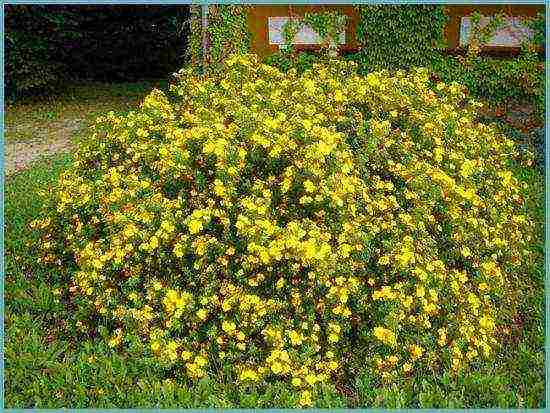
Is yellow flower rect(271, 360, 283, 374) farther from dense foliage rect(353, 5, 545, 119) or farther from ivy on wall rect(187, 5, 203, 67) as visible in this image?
ivy on wall rect(187, 5, 203, 67)

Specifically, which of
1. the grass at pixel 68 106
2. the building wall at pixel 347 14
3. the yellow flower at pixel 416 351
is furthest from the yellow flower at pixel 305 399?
the grass at pixel 68 106

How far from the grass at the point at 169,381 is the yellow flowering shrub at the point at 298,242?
0.08 m

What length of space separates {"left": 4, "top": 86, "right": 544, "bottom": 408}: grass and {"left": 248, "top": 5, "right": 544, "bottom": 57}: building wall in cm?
513

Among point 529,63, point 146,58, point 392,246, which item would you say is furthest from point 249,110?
point 146,58

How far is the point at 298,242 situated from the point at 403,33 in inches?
203

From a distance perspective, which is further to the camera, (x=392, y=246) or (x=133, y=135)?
(x=133, y=135)

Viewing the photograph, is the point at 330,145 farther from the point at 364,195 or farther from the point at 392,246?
the point at 392,246

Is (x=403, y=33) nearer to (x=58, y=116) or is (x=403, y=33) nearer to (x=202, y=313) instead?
(x=58, y=116)

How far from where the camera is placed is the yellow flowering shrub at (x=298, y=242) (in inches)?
133

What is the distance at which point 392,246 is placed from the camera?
139 inches

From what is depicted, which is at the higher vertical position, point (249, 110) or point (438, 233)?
point (249, 110)

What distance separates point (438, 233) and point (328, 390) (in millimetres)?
1132

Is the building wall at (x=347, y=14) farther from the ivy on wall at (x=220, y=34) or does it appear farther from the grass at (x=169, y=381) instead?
the grass at (x=169, y=381)

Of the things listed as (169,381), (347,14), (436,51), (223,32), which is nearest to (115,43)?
(223,32)
